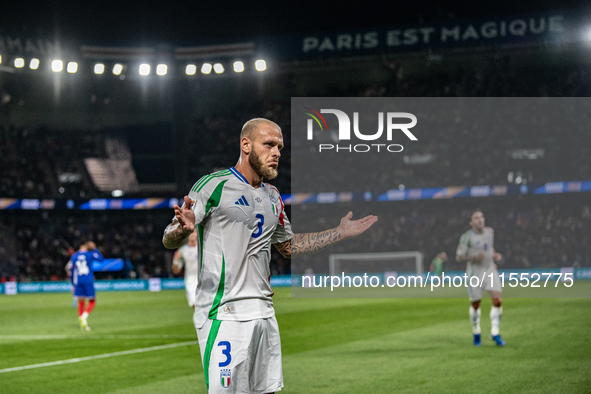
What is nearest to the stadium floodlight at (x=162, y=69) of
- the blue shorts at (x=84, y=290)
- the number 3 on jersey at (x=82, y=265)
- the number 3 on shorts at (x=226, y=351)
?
the number 3 on jersey at (x=82, y=265)

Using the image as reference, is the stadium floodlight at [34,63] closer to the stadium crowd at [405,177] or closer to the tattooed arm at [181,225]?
the stadium crowd at [405,177]

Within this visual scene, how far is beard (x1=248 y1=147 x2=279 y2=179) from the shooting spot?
415 cm

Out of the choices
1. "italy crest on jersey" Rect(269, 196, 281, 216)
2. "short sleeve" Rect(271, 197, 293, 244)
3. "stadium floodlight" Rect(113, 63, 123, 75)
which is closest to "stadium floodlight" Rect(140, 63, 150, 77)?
"stadium floodlight" Rect(113, 63, 123, 75)

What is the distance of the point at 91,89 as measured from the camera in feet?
151

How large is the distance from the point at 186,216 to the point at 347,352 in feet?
30.0

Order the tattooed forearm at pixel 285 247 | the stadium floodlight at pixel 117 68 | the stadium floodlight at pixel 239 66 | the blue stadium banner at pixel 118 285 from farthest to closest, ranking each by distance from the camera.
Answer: the stadium floodlight at pixel 117 68 < the stadium floodlight at pixel 239 66 < the blue stadium banner at pixel 118 285 < the tattooed forearm at pixel 285 247

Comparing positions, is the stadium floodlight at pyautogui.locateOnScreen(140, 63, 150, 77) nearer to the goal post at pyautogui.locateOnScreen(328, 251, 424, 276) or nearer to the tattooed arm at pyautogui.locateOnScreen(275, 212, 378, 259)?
the goal post at pyautogui.locateOnScreen(328, 251, 424, 276)

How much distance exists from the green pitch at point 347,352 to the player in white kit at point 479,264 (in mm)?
460

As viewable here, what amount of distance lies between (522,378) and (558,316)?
8891 mm

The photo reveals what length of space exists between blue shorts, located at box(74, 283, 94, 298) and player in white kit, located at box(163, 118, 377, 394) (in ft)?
45.8

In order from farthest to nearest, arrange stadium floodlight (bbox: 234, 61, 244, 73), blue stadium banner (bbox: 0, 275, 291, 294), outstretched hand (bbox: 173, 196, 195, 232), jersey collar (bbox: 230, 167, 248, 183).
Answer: stadium floodlight (bbox: 234, 61, 244, 73), blue stadium banner (bbox: 0, 275, 291, 294), jersey collar (bbox: 230, 167, 248, 183), outstretched hand (bbox: 173, 196, 195, 232)

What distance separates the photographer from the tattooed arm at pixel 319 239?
4602mm

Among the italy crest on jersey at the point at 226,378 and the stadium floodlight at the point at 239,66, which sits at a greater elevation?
the stadium floodlight at the point at 239,66

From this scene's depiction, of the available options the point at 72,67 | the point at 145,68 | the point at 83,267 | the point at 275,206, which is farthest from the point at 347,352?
the point at 145,68
